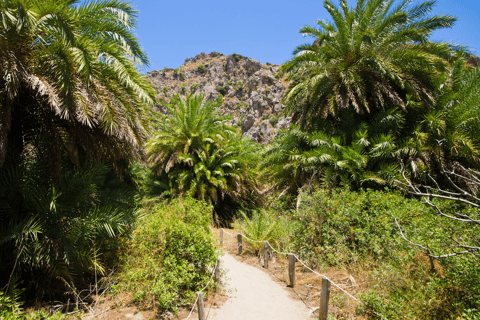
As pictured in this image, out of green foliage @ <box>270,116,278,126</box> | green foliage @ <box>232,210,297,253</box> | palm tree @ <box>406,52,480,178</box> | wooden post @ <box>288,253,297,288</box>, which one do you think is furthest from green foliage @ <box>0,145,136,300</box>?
green foliage @ <box>270,116,278,126</box>

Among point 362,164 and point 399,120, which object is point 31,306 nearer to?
point 362,164

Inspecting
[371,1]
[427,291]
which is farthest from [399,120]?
[427,291]

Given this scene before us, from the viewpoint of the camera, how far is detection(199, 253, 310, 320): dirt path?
14.9ft

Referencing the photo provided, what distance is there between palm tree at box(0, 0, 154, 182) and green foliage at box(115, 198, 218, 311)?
81.9 inches

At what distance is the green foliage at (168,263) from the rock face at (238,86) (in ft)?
134

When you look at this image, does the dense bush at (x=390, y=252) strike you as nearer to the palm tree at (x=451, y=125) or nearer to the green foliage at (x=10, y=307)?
the palm tree at (x=451, y=125)

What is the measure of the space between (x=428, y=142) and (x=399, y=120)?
115 centimetres

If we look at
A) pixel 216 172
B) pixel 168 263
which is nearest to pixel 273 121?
pixel 216 172

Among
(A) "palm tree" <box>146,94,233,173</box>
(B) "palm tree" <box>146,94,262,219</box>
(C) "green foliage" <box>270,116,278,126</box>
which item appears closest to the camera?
(B) "palm tree" <box>146,94,262,219</box>

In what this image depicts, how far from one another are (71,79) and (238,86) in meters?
60.9

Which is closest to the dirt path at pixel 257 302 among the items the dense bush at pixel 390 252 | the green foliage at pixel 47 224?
the dense bush at pixel 390 252

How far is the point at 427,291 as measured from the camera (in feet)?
11.6

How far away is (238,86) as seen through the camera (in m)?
63.6

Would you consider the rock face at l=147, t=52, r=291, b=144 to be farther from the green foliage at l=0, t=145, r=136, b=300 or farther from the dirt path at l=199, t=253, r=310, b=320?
the green foliage at l=0, t=145, r=136, b=300
